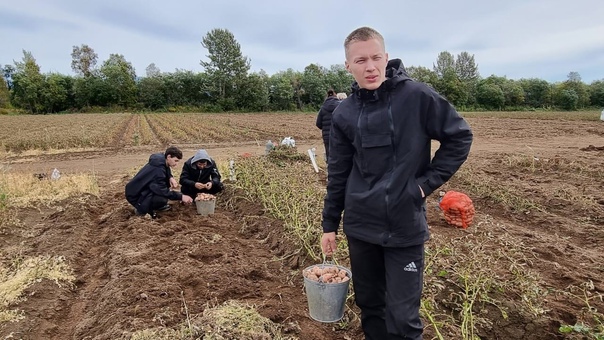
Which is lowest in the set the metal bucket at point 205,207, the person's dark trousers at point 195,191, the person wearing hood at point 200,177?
the metal bucket at point 205,207

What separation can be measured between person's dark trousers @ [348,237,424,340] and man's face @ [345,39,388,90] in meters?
0.78

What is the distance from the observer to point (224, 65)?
46.1 meters

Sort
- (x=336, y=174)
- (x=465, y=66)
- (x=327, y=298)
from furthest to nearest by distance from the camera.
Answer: (x=465, y=66), (x=327, y=298), (x=336, y=174)

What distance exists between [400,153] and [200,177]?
4.36m

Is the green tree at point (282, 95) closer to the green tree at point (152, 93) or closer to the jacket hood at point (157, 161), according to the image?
the green tree at point (152, 93)

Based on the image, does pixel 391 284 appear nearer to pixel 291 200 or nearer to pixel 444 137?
pixel 444 137

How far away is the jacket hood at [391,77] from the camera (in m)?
1.91

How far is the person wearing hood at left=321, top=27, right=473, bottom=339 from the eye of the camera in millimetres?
1868

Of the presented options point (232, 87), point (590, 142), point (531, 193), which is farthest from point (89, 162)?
point (232, 87)

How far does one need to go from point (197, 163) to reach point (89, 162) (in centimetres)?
741

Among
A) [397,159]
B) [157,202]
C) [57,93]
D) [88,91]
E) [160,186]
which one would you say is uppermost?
[88,91]

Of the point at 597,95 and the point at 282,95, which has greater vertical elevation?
the point at 282,95

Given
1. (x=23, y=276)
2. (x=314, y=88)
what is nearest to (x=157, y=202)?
(x=23, y=276)

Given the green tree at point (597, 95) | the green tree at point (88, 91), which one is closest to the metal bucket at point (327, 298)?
the green tree at point (88, 91)
